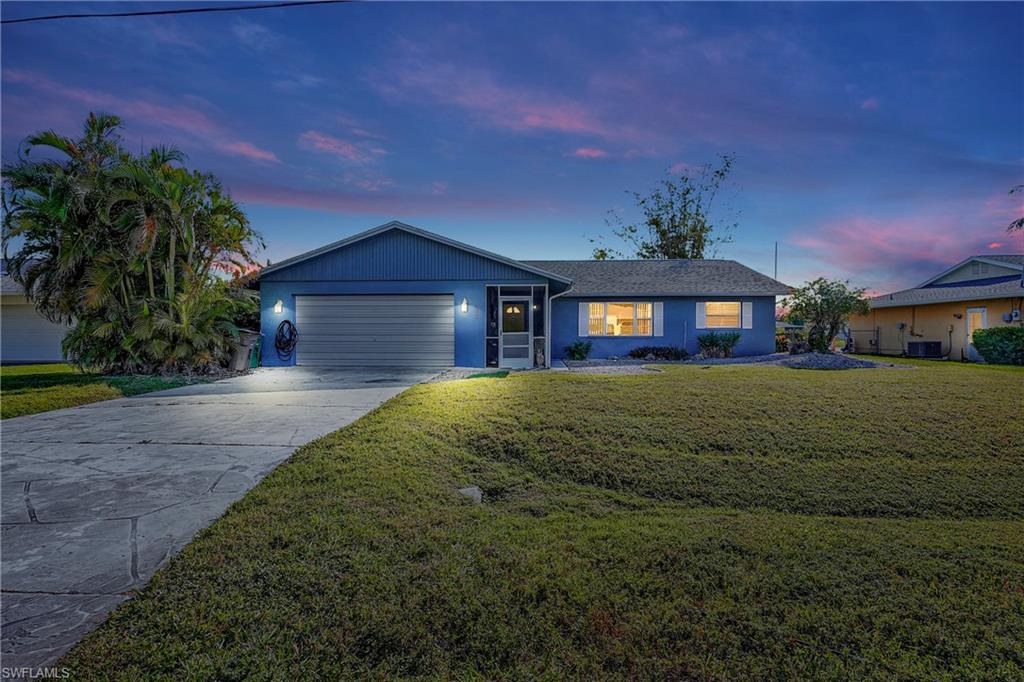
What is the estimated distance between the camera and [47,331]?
15.3 m

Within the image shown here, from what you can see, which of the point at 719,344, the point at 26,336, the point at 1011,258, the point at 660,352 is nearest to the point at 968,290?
the point at 1011,258

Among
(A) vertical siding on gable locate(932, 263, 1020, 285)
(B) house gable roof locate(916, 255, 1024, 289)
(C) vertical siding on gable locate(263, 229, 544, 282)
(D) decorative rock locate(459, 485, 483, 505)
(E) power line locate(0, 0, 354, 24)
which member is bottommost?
(D) decorative rock locate(459, 485, 483, 505)

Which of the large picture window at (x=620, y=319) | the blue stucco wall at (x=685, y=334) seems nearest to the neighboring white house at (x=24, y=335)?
the blue stucco wall at (x=685, y=334)

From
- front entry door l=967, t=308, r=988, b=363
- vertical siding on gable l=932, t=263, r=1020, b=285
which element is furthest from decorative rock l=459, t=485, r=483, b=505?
vertical siding on gable l=932, t=263, r=1020, b=285

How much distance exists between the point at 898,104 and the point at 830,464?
12411 mm

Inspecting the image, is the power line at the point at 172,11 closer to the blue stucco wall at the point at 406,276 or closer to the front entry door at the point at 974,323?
the blue stucco wall at the point at 406,276

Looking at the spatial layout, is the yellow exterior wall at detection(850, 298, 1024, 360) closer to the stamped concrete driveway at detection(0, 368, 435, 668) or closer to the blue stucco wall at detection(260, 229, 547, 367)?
the blue stucco wall at detection(260, 229, 547, 367)

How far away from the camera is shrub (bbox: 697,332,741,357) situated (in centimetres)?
1573

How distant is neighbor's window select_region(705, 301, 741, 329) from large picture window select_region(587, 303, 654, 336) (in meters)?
2.17

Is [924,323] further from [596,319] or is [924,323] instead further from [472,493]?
[472,493]

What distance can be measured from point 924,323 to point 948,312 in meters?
1.05

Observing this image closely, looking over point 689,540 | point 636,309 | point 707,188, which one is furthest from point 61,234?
point 707,188

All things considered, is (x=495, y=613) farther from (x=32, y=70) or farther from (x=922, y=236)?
(x=922, y=236)

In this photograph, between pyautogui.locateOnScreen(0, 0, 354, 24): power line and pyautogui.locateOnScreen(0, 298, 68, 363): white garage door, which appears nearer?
pyautogui.locateOnScreen(0, 0, 354, 24): power line
